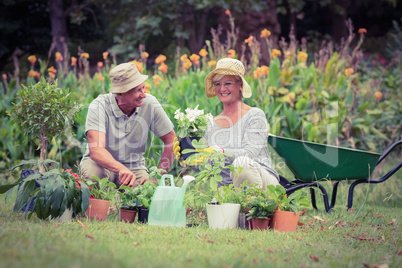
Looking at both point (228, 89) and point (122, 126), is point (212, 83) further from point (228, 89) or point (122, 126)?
point (122, 126)

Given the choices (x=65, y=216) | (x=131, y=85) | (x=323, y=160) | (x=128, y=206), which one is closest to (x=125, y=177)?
(x=128, y=206)

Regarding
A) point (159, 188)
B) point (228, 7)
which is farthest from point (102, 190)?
point (228, 7)

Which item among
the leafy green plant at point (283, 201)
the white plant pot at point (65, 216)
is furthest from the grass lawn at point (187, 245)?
the leafy green plant at point (283, 201)

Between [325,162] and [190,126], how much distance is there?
1.17 metres

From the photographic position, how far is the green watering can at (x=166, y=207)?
119 inches

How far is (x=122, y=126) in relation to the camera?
12.0ft

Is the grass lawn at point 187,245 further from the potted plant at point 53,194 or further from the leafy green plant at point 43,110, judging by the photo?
the leafy green plant at point 43,110

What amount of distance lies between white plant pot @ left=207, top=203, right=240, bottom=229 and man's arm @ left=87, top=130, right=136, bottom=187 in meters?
0.59

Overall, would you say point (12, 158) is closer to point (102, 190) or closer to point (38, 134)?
point (38, 134)

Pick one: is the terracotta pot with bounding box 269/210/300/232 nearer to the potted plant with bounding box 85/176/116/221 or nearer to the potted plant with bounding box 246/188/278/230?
the potted plant with bounding box 246/188/278/230

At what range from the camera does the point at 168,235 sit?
269 cm

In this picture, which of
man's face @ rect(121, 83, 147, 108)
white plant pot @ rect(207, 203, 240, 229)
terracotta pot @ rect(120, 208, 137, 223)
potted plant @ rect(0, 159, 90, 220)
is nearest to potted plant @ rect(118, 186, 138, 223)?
terracotta pot @ rect(120, 208, 137, 223)

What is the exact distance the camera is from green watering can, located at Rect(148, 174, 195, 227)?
9.93 feet

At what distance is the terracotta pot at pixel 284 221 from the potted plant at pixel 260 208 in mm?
47
